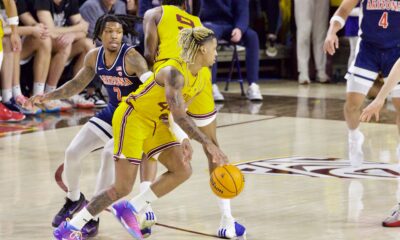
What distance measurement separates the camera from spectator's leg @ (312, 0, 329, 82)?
13.9 meters

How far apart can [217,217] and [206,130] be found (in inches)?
21.9

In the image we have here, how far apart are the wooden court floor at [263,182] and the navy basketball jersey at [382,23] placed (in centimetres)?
99

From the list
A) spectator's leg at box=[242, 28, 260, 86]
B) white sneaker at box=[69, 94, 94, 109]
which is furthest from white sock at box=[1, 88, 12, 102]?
spectator's leg at box=[242, 28, 260, 86]

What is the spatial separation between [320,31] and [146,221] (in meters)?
9.14

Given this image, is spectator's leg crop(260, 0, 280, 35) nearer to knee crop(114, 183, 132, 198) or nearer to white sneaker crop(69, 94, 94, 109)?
white sneaker crop(69, 94, 94, 109)

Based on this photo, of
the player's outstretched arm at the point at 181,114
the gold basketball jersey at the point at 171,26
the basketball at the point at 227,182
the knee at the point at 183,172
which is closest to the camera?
the player's outstretched arm at the point at 181,114

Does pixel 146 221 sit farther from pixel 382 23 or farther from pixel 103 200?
pixel 382 23

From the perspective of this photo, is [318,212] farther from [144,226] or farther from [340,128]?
[340,128]

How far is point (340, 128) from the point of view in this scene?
9.42m

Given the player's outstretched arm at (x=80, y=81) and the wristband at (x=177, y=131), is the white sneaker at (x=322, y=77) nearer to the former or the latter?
the player's outstretched arm at (x=80, y=81)

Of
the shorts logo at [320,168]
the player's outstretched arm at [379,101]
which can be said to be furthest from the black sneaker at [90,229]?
the shorts logo at [320,168]

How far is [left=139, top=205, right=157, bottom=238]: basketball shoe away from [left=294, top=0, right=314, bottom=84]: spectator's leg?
886cm

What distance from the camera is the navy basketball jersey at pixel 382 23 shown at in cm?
680

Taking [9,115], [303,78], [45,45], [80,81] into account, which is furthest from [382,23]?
[303,78]
